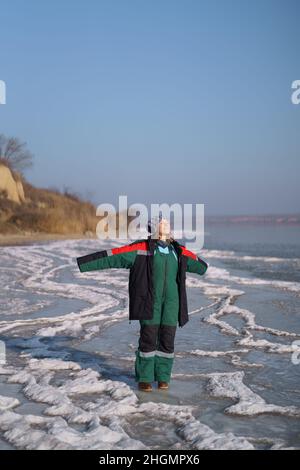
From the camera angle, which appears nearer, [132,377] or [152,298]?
[152,298]

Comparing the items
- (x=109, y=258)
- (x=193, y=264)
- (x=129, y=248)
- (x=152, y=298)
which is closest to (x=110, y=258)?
(x=109, y=258)

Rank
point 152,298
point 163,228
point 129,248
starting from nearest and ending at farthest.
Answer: point 152,298 < point 129,248 < point 163,228

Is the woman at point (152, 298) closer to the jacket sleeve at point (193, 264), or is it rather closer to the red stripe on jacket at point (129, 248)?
the red stripe on jacket at point (129, 248)

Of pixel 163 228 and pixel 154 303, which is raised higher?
pixel 163 228

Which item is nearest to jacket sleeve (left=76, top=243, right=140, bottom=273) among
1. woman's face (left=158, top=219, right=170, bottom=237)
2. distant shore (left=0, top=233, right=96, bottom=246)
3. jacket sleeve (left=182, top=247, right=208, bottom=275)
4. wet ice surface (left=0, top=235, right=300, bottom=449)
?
woman's face (left=158, top=219, right=170, bottom=237)

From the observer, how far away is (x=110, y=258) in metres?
5.73

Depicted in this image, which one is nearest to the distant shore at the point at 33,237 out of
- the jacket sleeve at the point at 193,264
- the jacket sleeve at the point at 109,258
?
the jacket sleeve at the point at 193,264

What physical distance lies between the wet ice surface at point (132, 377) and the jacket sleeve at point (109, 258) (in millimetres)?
1207

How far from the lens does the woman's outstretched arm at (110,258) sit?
571 centimetres

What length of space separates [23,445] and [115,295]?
8.34m

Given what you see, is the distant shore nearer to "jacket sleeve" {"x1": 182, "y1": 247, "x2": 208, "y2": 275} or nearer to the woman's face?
"jacket sleeve" {"x1": 182, "y1": 247, "x2": 208, "y2": 275}

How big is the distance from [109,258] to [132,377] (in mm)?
1397

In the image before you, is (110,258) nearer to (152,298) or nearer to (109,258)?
(109,258)

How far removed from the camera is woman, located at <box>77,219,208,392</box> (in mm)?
5645
